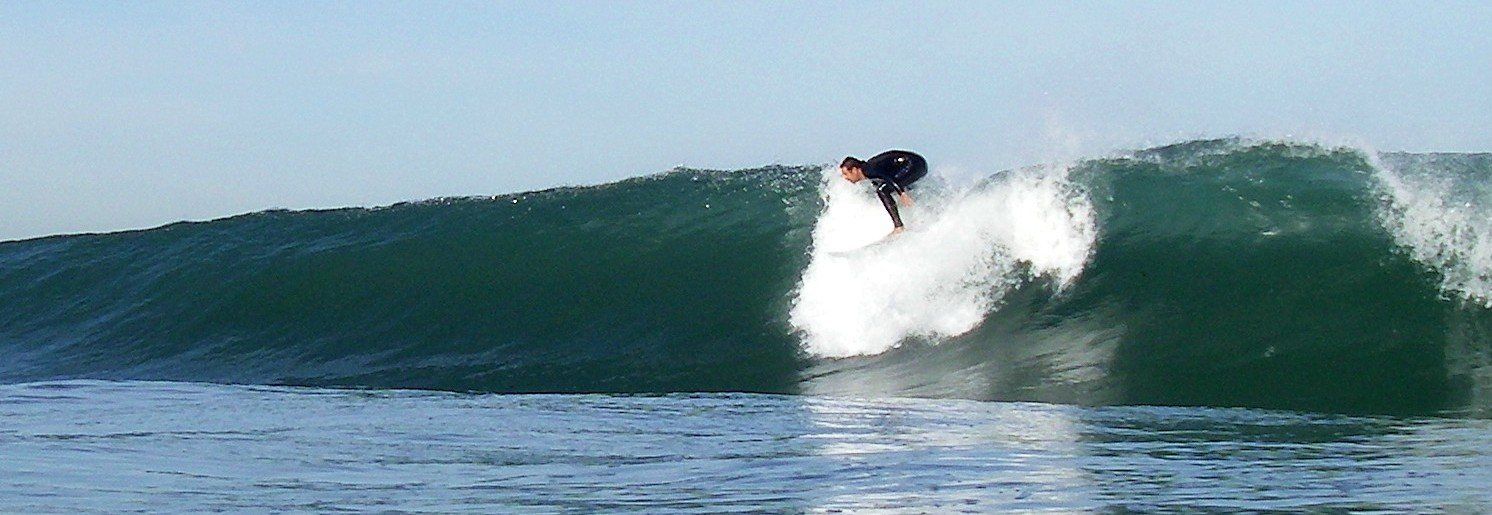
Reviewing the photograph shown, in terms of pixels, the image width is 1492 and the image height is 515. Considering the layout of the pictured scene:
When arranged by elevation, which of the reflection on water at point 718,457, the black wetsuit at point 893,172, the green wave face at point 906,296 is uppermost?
the black wetsuit at point 893,172

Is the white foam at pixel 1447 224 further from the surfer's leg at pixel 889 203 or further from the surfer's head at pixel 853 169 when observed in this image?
the surfer's head at pixel 853 169

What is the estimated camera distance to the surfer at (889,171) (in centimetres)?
1149

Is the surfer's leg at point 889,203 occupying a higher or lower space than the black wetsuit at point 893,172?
lower

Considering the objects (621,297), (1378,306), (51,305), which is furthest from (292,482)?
(51,305)

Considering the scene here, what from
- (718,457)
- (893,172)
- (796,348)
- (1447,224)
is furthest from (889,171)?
(718,457)

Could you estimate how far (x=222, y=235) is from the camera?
63.3 feet

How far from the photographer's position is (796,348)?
11766 millimetres

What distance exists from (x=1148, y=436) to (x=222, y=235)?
581 inches

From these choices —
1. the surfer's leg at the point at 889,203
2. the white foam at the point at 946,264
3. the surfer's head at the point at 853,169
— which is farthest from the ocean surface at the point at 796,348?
the surfer's head at the point at 853,169

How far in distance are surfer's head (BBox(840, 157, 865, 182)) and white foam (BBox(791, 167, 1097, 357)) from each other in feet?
2.64

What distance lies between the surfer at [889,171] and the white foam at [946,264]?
1.39 ft

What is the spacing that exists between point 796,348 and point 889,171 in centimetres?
147

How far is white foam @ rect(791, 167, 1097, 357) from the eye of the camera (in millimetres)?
11562

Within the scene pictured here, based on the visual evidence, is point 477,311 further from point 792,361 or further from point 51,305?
point 51,305
